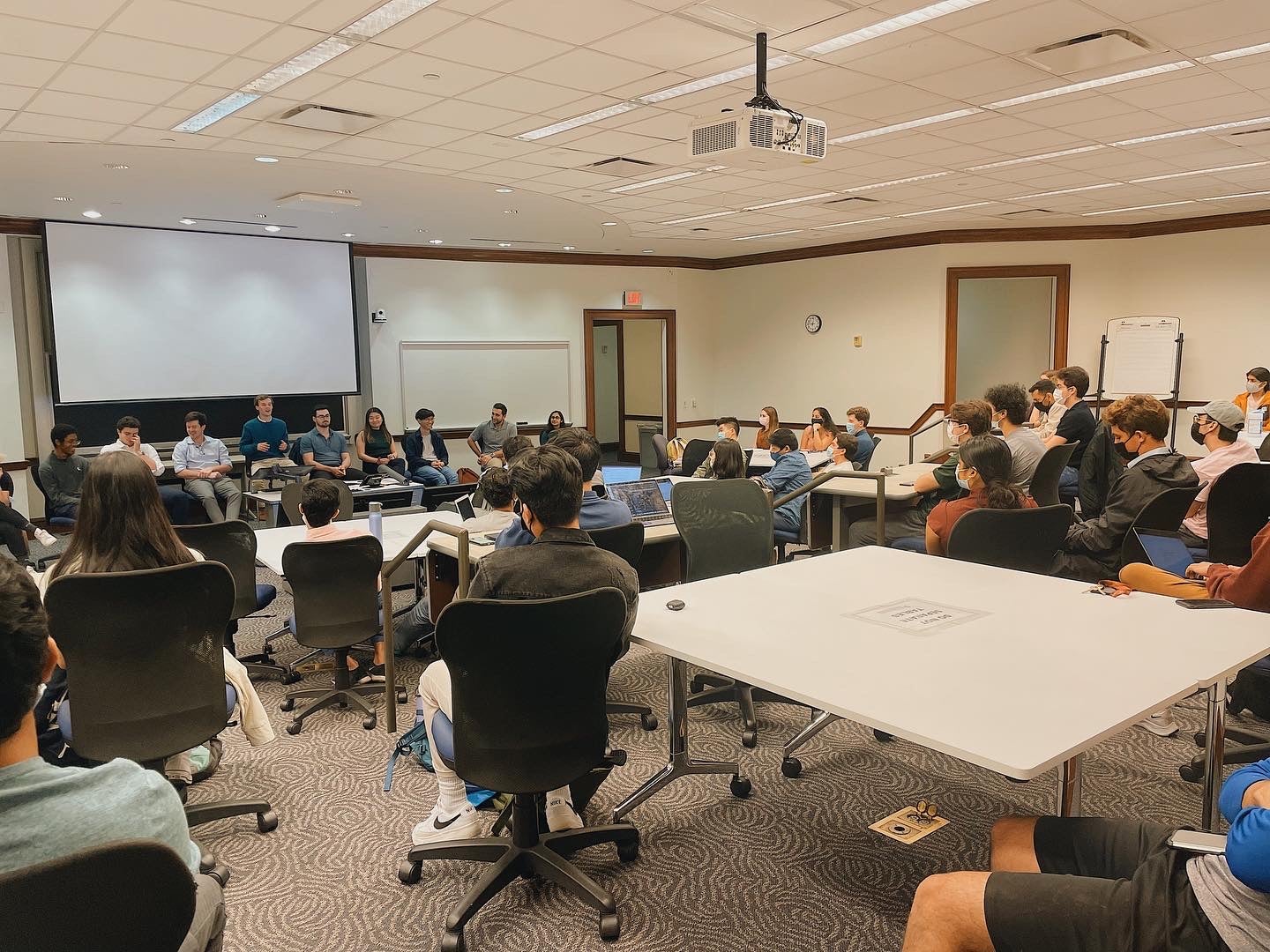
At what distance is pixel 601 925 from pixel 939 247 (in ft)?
32.8

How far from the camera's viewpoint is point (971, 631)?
2537 millimetres

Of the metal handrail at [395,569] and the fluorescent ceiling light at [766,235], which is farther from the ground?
the fluorescent ceiling light at [766,235]

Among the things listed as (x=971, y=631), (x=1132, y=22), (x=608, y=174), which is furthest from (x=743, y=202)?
(x=971, y=631)

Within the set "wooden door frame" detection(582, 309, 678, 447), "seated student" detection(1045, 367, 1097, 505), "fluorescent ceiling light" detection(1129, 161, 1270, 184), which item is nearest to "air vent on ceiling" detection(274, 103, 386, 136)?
"seated student" detection(1045, 367, 1097, 505)

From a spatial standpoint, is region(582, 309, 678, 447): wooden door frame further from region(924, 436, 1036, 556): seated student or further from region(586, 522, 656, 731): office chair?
region(586, 522, 656, 731): office chair

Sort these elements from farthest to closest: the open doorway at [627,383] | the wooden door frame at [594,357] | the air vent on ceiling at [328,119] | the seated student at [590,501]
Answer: the open doorway at [627,383]
the wooden door frame at [594,357]
the air vent on ceiling at [328,119]
the seated student at [590,501]

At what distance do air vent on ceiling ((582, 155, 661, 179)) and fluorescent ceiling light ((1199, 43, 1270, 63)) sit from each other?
347cm

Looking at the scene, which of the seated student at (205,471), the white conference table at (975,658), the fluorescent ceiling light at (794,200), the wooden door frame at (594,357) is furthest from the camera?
the wooden door frame at (594,357)

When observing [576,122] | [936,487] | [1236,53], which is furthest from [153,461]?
[1236,53]

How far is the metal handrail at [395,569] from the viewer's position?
314 cm

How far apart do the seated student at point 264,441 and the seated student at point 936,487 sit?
623 cm

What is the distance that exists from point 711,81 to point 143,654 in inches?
149

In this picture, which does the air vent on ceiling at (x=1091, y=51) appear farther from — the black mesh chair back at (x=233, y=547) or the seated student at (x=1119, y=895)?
the black mesh chair back at (x=233, y=547)

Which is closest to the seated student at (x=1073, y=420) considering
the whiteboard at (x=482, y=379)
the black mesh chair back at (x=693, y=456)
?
the black mesh chair back at (x=693, y=456)
